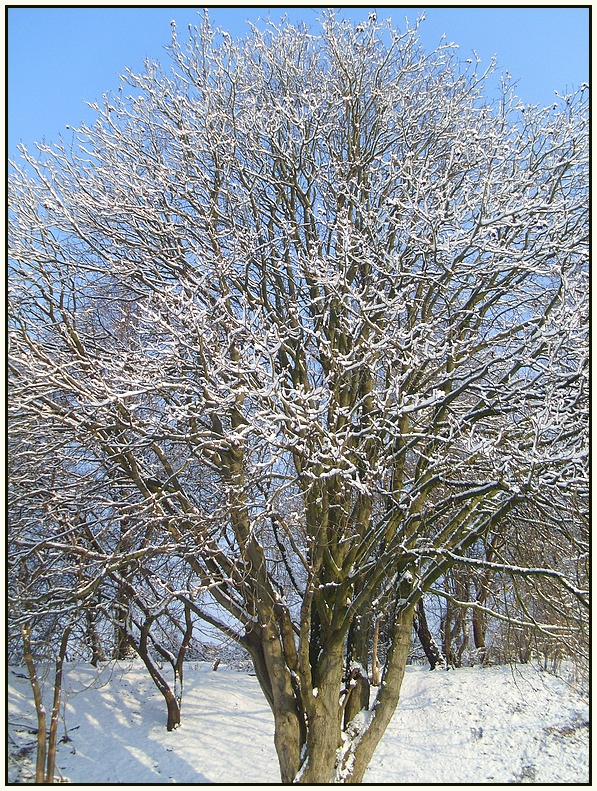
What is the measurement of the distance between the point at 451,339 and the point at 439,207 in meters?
1.42

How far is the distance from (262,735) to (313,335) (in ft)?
29.9

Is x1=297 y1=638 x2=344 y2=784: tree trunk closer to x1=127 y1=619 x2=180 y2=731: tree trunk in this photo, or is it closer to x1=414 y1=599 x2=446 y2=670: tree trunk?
x1=127 y1=619 x2=180 y2=731: tree trunk

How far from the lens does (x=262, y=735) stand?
10758 mm

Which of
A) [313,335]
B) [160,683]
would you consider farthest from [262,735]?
[313,335]

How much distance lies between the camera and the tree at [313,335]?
16.1 feet

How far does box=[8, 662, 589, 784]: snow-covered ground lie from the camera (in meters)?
9.05

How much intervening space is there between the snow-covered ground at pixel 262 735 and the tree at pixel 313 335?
422 centimetres

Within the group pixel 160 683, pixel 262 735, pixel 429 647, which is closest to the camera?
pixel 160 683

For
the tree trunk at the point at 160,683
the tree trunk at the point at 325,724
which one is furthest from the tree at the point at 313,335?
the tree trunk at the point at 160,683

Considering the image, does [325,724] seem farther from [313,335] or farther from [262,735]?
[262,735]

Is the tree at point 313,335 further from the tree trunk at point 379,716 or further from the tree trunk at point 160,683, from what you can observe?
the tree trunk at point 160,683

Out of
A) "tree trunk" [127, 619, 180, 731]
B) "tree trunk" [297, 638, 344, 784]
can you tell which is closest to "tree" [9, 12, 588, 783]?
"tree trunk" [297, 638, 344, 784]

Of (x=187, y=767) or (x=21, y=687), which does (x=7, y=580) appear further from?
(x=21, y=687)

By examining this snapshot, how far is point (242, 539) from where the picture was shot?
19.1 ft
